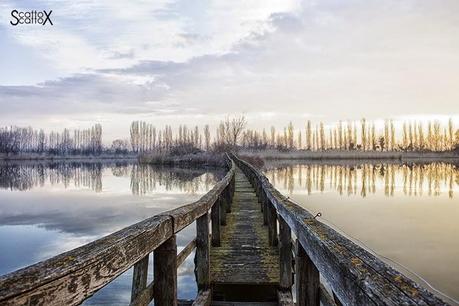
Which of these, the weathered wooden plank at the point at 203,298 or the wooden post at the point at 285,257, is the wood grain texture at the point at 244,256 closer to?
the wooden post at the point at 285,257

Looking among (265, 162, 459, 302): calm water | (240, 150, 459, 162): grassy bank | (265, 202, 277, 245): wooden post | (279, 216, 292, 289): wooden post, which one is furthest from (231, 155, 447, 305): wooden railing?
(240, 150, 459, 162): grassy bank

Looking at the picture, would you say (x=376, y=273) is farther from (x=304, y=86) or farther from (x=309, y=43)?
(x=304, y=86)

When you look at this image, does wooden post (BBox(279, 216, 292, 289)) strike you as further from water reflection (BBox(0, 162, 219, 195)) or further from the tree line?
the tree line

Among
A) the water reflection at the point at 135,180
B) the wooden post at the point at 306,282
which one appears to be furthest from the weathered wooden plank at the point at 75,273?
the water reflection at the point at 135,180

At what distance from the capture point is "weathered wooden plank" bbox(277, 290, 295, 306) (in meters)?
4.64

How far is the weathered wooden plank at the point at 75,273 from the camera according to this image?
4.22 feet

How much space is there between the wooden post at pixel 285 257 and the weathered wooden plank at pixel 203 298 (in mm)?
949

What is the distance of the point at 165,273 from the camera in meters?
3.04

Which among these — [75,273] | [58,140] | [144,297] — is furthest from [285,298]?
[58,140]

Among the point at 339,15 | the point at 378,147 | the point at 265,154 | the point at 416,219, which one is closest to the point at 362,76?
the point at 339,15

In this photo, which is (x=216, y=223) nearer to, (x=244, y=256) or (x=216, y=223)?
(x=216, y=223)

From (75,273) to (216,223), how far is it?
5.60 meters

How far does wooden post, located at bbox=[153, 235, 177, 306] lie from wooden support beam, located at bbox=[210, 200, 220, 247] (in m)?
3.76

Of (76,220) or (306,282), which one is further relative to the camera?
(76,220)
